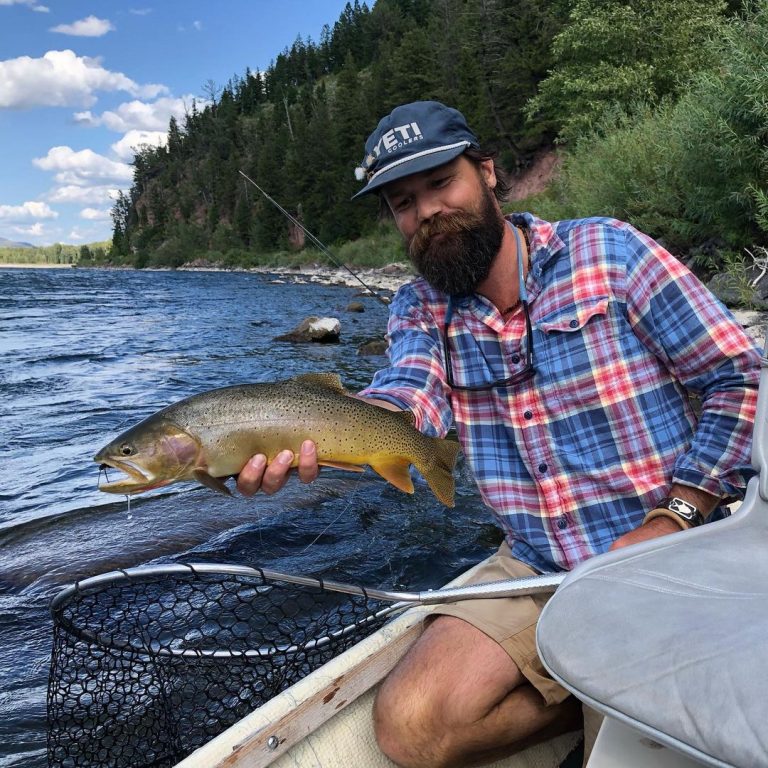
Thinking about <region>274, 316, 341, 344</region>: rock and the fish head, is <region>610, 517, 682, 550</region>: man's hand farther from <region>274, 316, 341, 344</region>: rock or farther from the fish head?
<region>274, 316, 341, 344</region>: rock

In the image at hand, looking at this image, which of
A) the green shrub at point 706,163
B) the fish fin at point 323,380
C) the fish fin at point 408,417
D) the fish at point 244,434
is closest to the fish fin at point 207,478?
the fish at point 244,434

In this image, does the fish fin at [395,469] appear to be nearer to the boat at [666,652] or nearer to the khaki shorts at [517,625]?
the khaki shorts at [517,625]

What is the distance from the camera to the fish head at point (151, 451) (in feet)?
8.09

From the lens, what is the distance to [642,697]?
137cm

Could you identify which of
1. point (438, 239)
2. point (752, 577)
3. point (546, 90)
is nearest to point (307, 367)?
point (438, 239)

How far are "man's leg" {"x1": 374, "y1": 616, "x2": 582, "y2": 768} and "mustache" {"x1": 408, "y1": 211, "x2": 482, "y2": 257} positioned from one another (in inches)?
59.7

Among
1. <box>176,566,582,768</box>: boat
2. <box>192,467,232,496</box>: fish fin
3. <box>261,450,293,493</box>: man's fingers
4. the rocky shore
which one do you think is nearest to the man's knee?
<box>176,566,582,768</box>: boat

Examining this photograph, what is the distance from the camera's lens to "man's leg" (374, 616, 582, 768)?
2320 millimetres

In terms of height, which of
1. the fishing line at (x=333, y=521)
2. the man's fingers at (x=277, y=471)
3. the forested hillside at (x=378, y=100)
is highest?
the forested hillside at (x=378, y=100)

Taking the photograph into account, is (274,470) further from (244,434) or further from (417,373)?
(417,373)

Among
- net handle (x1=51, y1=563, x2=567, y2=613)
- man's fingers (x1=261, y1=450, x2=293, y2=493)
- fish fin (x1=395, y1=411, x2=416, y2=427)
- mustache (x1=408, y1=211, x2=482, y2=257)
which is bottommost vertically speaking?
net handle (x1=51, y1=563, x2=567, y2=613)

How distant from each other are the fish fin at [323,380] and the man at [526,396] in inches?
7.4

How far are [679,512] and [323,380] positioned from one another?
4.48 feet

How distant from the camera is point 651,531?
7.66 feet
